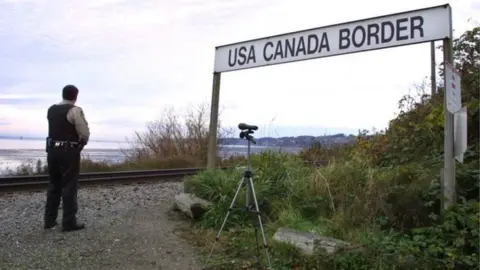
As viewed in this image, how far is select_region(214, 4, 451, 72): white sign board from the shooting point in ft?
19.6

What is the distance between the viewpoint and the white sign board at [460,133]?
5.08m

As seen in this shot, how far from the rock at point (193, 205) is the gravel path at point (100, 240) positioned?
0.87ft

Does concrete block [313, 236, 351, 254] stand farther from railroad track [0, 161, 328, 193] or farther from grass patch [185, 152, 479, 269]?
railroad track [0, 161, 328, 193]

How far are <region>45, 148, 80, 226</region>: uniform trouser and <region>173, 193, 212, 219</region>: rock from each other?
1643 millimetres

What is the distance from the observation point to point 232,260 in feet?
17.3

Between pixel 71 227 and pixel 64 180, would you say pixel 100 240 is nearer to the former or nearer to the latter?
pixel 71 227

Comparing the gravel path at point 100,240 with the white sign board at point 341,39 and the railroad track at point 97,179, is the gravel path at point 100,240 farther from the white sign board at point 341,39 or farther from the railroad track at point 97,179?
the white sign board at point 341,39

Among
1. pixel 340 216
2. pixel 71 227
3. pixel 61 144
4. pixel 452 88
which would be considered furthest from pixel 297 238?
pixel 61 144

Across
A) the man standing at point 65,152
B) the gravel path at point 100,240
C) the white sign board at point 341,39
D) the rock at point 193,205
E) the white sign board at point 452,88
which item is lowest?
the gravel path at point 100,240

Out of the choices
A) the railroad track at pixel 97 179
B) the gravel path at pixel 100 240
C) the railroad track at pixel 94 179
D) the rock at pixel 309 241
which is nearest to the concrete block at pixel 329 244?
the rock at pixel 309 241

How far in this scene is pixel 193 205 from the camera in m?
7.00

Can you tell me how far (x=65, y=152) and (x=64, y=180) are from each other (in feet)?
1.28

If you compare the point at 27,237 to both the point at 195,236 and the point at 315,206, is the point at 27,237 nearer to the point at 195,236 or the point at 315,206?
the point at 195,236

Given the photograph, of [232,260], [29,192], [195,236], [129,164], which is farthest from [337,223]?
[129,164]
